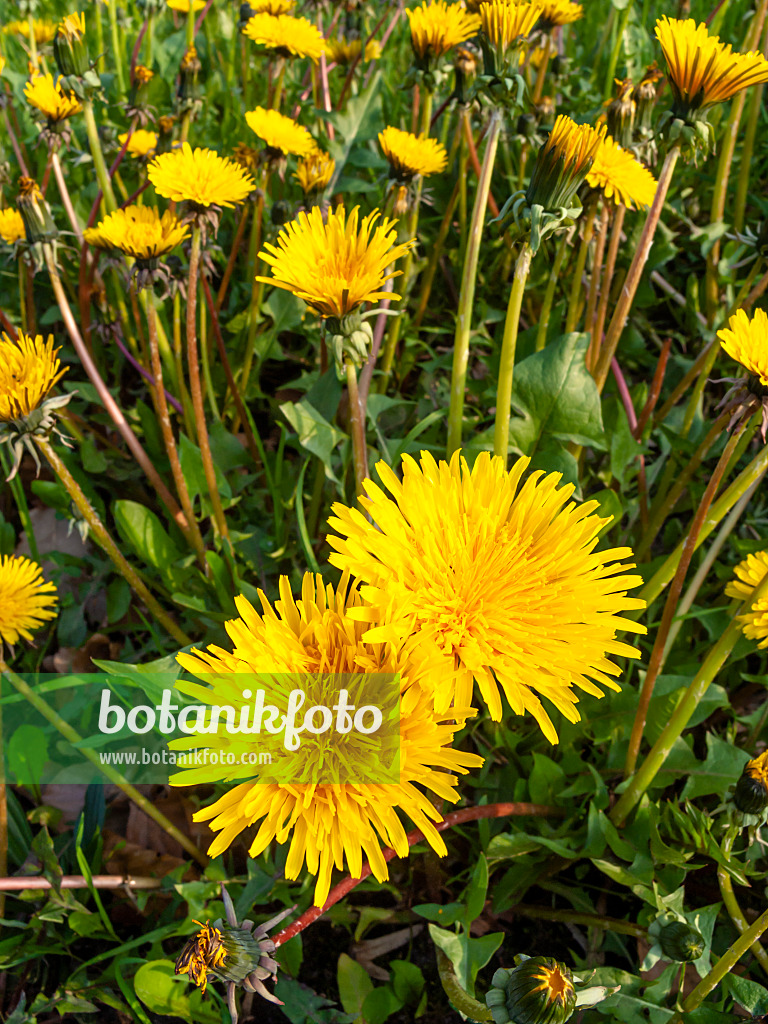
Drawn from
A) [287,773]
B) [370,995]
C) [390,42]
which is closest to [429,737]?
[287,773]

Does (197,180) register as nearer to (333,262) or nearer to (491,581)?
(333,262)

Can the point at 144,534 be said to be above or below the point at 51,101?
below

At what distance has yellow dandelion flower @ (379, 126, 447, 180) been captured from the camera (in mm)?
1610

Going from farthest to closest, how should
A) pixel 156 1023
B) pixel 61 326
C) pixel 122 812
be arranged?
pixel 61 326, pixel 122 812, pixel 156 1023

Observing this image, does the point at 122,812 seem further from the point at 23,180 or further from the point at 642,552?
the point at 23,180

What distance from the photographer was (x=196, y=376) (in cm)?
146

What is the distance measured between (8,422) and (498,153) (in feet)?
6.28

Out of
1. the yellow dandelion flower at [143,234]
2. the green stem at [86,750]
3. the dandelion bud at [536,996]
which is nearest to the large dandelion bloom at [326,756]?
the dandelion bud at [536,996]

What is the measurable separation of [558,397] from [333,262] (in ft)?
1.89

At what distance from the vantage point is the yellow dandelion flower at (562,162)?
3.22 feet

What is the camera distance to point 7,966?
47.0 inches

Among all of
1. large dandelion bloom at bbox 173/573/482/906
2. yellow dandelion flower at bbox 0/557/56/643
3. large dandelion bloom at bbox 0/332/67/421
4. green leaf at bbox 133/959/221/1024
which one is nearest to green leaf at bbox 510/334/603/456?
large dandelion bloom at bbox 173/573/482/906

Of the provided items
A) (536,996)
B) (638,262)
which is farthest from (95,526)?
(638,262)

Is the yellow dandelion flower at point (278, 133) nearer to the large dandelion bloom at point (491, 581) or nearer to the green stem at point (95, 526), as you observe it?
the green stem at point (95, 526)
